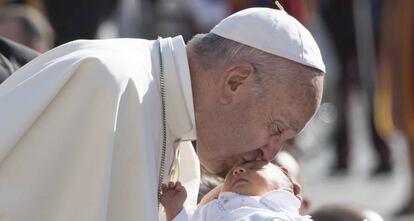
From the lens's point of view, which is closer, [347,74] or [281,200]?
[281,200]

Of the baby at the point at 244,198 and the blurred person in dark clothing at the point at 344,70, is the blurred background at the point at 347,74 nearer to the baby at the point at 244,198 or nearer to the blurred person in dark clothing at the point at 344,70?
the blurred person in dark clothing at the point at 344,70

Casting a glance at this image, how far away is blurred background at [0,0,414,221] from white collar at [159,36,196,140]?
3066mm

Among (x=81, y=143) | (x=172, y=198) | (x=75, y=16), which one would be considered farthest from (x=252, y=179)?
(x=75, y=16)

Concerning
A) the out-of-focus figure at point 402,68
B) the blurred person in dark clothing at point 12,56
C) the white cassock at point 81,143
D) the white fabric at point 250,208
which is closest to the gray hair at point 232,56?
the white cassock at point 81,143

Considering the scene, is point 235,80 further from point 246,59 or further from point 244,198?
point 244,198

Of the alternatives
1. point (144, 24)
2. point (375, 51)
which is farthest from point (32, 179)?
point (144, 24)

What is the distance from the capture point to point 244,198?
346 centimetres

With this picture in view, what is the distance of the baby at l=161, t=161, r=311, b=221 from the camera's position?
3427 mm

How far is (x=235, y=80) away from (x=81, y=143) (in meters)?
0.38

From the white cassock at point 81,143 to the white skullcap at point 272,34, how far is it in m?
0.25

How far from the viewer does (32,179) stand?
3.28 metres

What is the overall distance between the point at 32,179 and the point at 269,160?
23.4 inches

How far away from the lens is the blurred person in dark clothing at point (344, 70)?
9.47 metres

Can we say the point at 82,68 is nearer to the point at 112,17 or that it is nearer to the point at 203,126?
the point at 203,126
